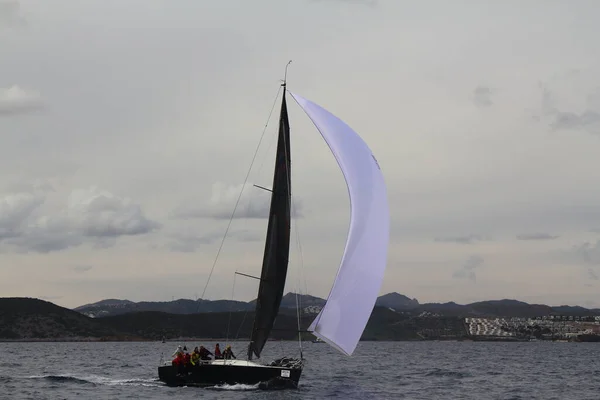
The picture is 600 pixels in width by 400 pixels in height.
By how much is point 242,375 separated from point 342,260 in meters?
7.97

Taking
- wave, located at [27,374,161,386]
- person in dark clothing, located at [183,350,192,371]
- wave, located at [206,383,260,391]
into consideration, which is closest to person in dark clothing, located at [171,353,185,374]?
person in dark clothing, located at [183,350,192,371]

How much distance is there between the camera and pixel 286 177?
135 feet

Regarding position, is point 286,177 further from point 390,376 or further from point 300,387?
point 390,376

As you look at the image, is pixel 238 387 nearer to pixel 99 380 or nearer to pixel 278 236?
pixel 278 236

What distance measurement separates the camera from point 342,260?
38219 mm

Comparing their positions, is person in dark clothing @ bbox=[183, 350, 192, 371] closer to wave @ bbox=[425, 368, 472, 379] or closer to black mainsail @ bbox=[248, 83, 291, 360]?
black mainsail @ bbox=[248, 83, 291, 360]

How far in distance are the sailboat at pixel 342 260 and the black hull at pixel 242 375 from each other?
0.15 feet

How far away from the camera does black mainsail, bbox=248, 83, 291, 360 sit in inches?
1615

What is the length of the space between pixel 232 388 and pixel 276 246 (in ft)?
22.4

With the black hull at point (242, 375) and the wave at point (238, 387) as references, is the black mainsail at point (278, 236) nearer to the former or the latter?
the black hull at point (242, 375)

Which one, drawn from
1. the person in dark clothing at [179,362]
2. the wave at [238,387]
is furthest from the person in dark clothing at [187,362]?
the wave at [238,387]

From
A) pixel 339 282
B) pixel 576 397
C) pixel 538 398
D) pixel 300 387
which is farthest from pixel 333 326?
pixel 576 397

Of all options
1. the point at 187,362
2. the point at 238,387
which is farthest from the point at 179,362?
the point at 238,387

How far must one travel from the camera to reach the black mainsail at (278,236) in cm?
4103
